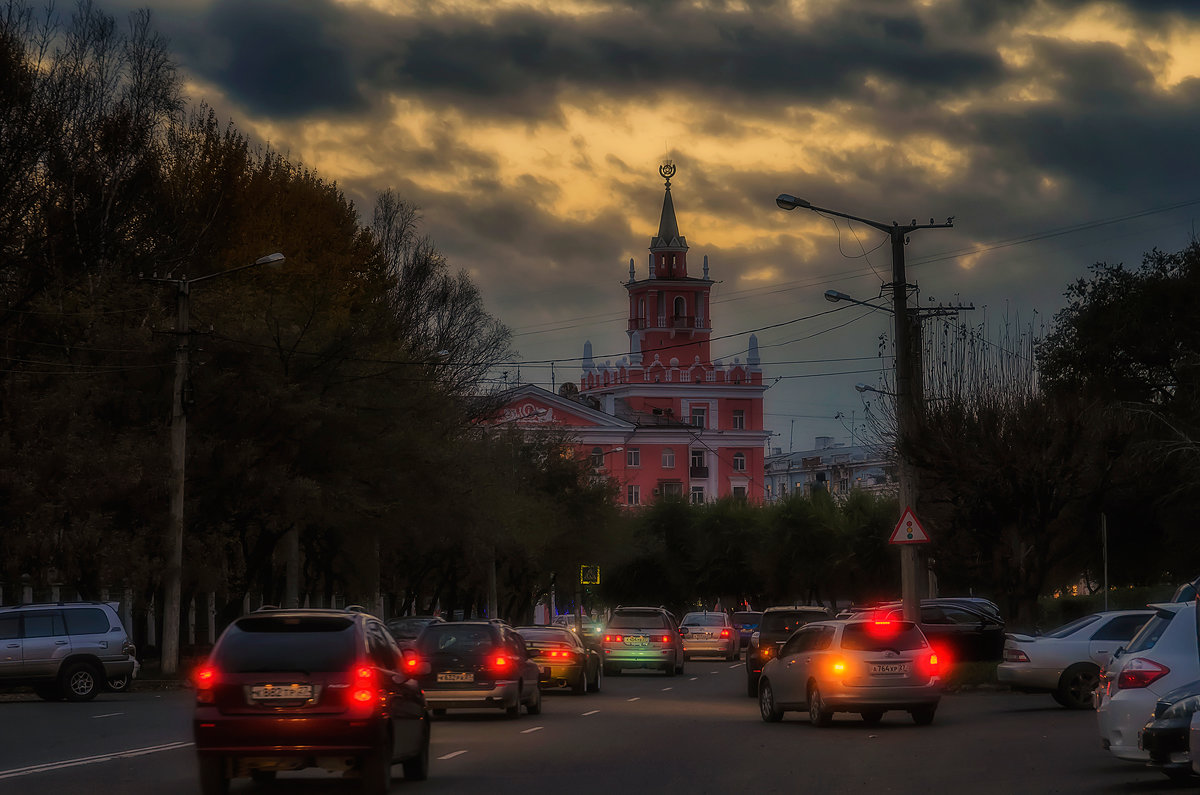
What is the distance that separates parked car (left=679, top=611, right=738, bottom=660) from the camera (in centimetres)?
5681

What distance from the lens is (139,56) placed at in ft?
160

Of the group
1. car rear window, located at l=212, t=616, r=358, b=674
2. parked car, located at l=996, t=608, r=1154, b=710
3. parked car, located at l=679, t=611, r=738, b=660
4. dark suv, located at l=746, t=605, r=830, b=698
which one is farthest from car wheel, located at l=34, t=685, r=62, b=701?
parked car, located at l=679, t=611, r=738, b=660

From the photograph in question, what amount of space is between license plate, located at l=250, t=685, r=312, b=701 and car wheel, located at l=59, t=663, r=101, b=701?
19893 millimetres

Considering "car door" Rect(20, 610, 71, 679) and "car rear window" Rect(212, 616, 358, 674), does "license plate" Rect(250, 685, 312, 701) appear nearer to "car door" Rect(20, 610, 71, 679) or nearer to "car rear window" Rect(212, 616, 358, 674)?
"car rear window" Rect(212, 616, 358, 674)

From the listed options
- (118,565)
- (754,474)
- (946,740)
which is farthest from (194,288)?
(754,474)

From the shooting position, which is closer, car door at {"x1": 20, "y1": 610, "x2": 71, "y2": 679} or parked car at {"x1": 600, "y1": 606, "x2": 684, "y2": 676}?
car door at {"x1": 20, "y1": 610, "x2": 71, "y2": 679}

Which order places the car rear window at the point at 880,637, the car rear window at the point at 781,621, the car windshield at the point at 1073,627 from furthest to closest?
the car rear window at the point at 781,621 < the car windshield at the point at 1073,627 < the car rear window at the point at 880,637

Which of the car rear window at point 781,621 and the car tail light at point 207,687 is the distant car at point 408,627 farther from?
the car tail light at point 207,687

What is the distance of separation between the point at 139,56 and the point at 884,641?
31.8 meters

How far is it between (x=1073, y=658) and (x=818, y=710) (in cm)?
481

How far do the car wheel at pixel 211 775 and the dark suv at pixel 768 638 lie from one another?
19.2m

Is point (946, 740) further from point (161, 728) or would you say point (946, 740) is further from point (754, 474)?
point (754, 474)

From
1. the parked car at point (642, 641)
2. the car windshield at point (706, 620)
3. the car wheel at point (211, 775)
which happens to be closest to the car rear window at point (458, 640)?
the car wheel at point (211, 775)

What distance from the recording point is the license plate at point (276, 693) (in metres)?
14.6
